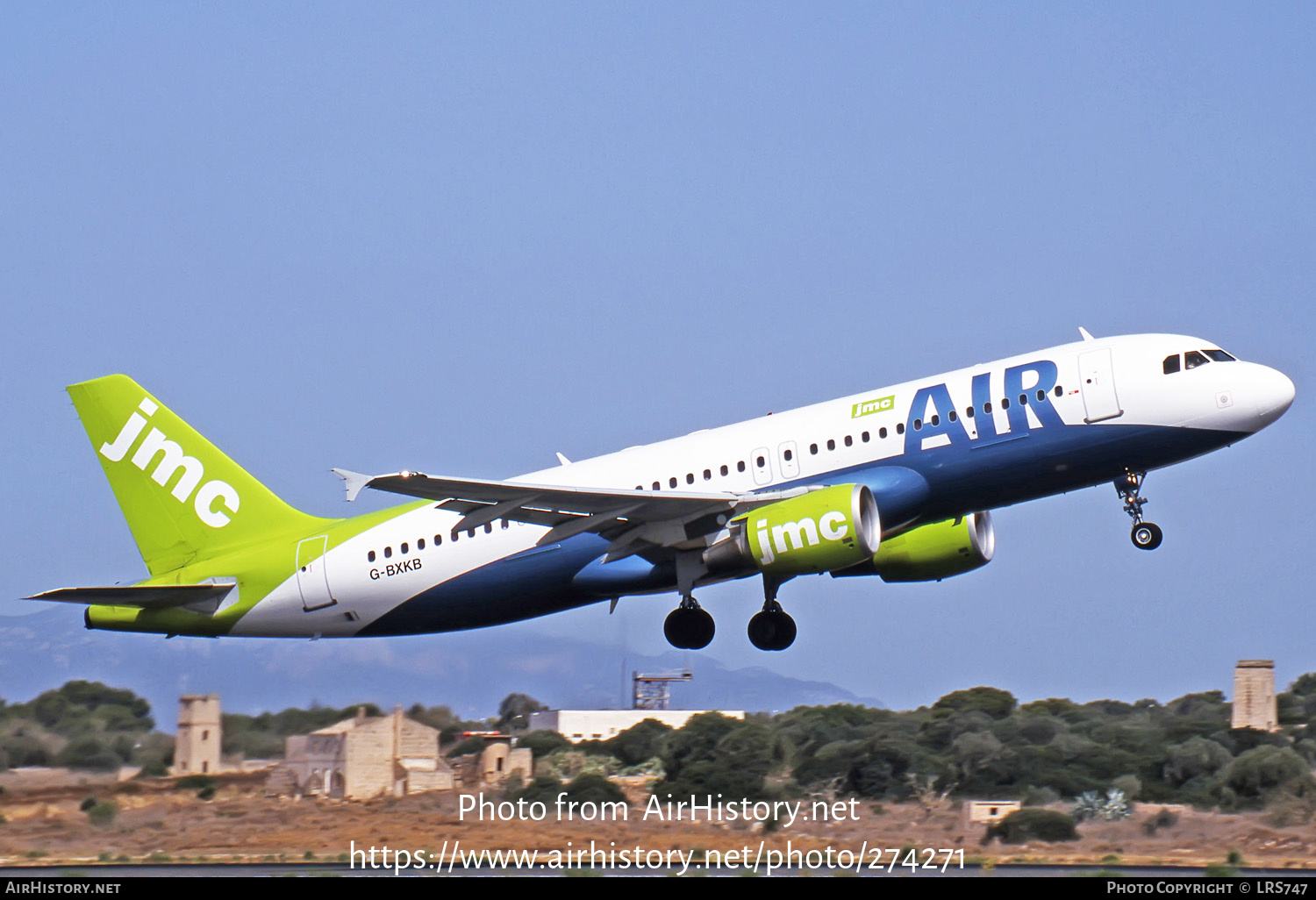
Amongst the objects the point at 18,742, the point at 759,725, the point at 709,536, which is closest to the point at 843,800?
the point at 759,725

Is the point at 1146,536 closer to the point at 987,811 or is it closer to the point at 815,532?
the point at 815,532

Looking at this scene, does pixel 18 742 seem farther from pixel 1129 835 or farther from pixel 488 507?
pixel 1129 835

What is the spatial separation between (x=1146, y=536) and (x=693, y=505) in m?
7.79

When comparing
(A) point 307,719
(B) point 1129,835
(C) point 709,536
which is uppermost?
(C) point 709,536

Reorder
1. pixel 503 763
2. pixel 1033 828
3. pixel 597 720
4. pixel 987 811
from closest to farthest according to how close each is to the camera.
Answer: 1. pixel 1033 828
2. pixel 503 763
3. pixel 987 811
4. pixel 597 720

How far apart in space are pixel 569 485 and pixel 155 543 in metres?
9.10

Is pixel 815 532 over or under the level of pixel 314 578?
over

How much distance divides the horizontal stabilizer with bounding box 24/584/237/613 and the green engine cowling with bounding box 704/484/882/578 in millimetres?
10426

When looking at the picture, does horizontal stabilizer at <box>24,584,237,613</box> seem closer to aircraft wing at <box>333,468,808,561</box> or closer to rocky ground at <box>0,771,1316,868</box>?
rocky ground at <box>0,771,1316,868</box>

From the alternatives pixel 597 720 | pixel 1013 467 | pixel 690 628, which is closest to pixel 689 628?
pixel 690 628

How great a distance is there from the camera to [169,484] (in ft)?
108

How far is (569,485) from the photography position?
2916 cm

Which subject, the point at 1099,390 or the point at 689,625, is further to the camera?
the point at 689,625

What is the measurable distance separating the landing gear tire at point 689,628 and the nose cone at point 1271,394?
1012 centimetres
